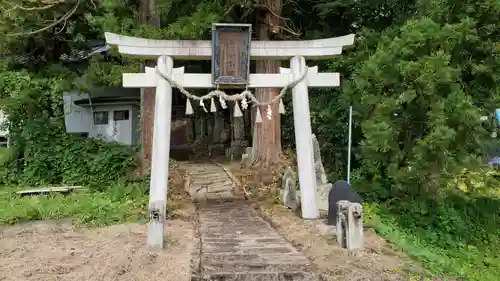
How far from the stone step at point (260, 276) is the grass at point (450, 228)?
2.71 metres

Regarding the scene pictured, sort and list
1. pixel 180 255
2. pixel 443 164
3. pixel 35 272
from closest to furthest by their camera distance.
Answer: pixel 35 272
pixel 180 255
pixel 443 164

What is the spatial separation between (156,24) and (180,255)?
9.15m

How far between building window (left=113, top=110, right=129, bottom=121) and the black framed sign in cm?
1296

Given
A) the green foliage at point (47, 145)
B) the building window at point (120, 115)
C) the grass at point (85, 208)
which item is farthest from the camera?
the building window at point (120, 115)

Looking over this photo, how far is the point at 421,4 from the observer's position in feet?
42.5

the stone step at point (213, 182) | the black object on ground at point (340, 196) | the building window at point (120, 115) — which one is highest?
the building window at point (120, 115)

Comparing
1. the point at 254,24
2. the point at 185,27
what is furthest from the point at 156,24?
the point at 254,24

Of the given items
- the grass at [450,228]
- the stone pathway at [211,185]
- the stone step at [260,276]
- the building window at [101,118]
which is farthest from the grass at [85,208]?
the building window at [101,118]

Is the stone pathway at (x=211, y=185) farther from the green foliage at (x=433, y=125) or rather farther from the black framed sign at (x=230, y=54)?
the black framed sign at (x=230, y=54)

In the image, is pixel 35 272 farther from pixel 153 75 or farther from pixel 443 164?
pixel 443 164

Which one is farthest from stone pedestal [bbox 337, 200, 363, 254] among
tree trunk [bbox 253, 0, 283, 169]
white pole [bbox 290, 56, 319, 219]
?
tree trunk [bbox 253, 0, 283, 169]

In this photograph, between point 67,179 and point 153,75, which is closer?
point 153,75

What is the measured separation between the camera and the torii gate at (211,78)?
9758mm

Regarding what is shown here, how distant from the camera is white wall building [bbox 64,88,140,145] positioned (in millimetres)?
21531
